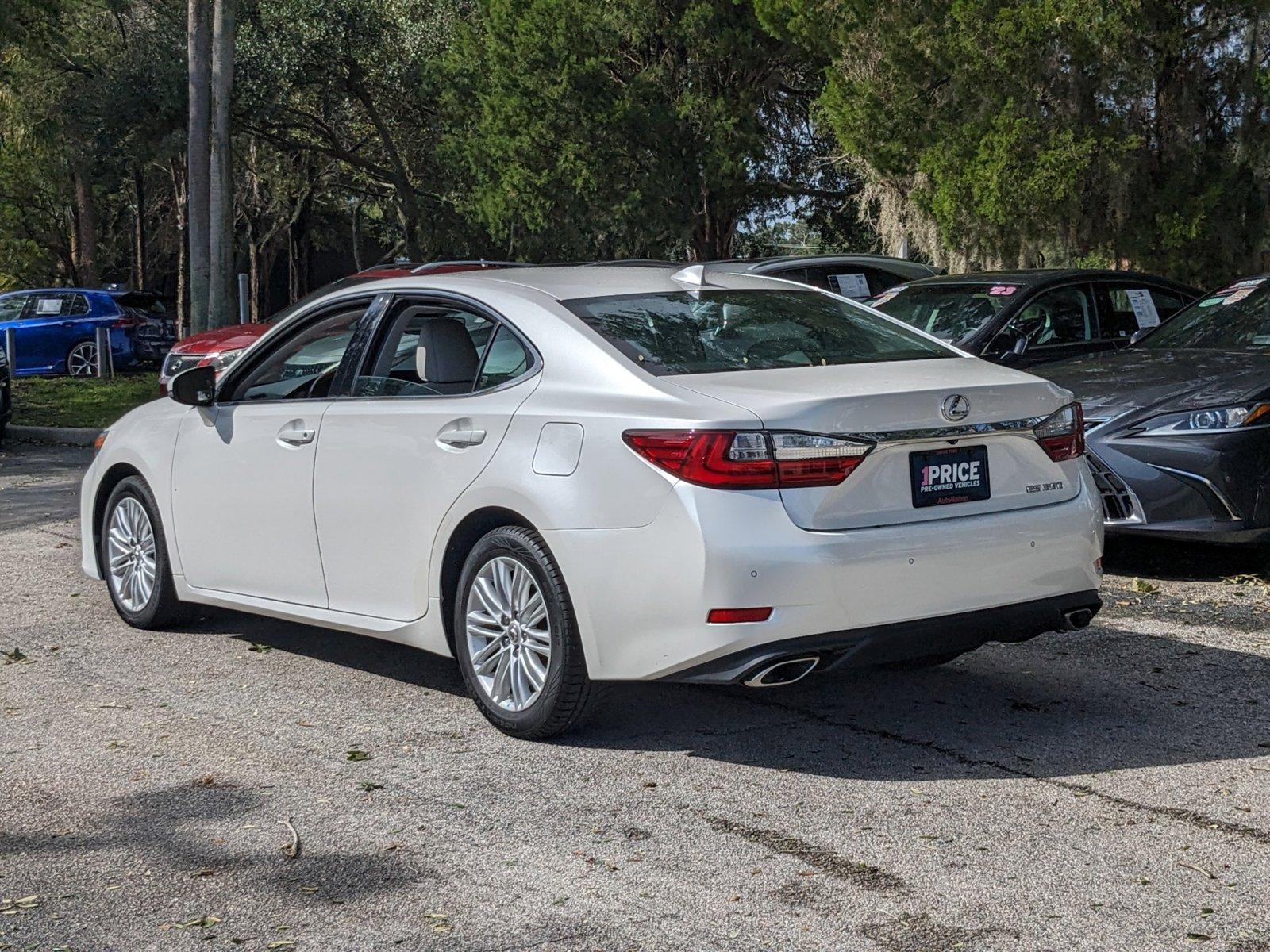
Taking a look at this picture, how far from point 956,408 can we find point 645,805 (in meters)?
1.56

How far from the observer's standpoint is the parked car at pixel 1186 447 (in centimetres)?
785

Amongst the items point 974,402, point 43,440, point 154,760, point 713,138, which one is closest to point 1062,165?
point 713,138

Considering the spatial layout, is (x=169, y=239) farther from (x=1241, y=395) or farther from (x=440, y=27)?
(x=1241, y=395)

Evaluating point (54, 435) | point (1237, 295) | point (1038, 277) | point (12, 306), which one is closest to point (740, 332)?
point (1237, 295)

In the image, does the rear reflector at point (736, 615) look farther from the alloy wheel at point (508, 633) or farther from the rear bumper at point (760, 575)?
the alloy wheel at point (508, 633)

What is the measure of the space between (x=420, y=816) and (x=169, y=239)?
50939mm

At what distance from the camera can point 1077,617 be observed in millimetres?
5480

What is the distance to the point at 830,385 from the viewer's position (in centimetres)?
512

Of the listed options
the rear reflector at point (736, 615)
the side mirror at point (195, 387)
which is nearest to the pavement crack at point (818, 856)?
the rear reflector at point (736, 615)

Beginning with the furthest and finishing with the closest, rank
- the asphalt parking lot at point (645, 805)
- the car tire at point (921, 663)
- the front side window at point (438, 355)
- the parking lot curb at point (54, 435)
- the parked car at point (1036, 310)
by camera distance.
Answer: the parking lot curb at point (54, 435) → the parked car at point (1036, 310) → the car tire at point (921, 663) → the front side window at point (438, 355) → the asphalt parking lot at point (645, 805)

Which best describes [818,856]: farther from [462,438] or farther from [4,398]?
[4,398]

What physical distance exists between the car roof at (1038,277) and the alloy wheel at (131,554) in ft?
20.5

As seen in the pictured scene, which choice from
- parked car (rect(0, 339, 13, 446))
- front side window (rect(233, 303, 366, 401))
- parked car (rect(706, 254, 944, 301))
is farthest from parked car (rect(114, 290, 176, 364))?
front side window (rect(233, 303, 366, 401))

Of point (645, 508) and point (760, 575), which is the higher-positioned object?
point (645, 508)
